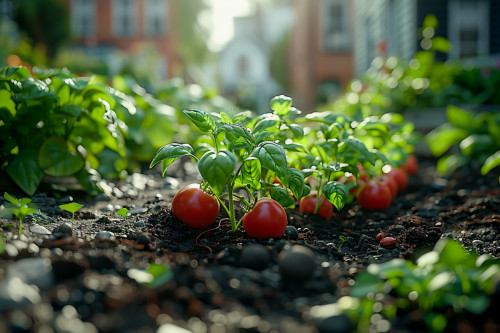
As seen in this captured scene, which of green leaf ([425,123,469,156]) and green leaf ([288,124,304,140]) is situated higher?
green leaf ([288,124,304,140])

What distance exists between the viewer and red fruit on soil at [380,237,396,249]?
7.59 feet

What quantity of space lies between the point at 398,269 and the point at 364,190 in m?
1.79

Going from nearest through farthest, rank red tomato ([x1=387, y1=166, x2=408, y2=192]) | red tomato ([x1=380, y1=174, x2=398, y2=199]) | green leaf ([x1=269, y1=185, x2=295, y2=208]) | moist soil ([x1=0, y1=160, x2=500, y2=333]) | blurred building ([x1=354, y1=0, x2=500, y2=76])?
moist soil ([x1=0, y1=160, x2=500, y2=333]), green leaf ([x1=269, y1=185, x2=295, y2=208]), red tomato ([x1=380, y1=174, x2=398, y2=199]), red tomato ([x1=387, y1=166, x2=408, y2=192]), blurred building ([x1=354, y1=0, x2=500, y2=76])

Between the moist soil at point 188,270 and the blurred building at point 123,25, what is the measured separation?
79.7 feet

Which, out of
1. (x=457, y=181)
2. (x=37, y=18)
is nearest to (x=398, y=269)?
(x=457, y=181)

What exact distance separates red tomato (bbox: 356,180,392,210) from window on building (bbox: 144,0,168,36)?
24.4 metres

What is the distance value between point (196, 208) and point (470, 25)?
8.94 meters

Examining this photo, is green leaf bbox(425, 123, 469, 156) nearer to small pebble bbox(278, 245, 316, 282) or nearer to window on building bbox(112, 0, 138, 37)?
small pebble bbox(278, 245, 316, 282)

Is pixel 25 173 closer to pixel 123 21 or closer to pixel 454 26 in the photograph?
pixel 454 26

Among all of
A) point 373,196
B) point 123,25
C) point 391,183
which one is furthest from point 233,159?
point 123,25

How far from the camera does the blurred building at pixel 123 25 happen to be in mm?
25906

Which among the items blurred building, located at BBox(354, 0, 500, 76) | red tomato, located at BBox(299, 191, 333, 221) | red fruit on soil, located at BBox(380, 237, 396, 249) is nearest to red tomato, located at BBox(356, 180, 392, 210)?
red tomato, located at BBox(299, 191, 333, 221)

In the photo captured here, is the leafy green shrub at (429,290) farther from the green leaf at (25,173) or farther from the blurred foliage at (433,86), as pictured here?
the blurred foliage at (433,86)

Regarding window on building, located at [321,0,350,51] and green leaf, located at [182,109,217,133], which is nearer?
green leaf, located at [182,109,217,133]
